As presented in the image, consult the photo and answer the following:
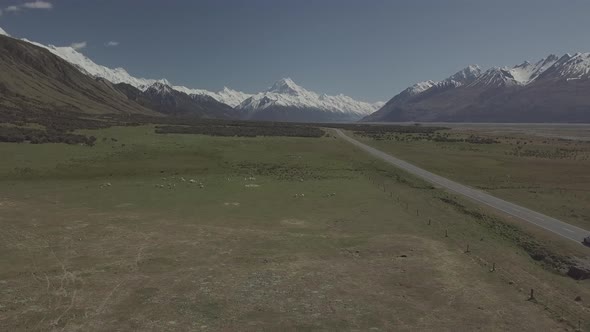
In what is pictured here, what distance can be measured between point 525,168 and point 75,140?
110 m

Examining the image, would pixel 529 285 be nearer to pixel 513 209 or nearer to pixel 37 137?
pixel 513 209

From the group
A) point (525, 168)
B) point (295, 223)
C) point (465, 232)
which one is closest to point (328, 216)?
point (295, 223)

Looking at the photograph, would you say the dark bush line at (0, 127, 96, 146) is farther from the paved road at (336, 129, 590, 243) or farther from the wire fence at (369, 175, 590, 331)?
the wire fence at (369, 175, 590, 331)

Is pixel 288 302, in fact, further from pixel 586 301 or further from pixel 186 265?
pixel 586 301

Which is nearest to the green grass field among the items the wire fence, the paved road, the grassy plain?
the wire fence

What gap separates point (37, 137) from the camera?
110m

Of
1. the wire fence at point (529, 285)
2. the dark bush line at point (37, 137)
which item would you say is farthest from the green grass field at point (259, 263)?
the dark bush line at point (37, 137)

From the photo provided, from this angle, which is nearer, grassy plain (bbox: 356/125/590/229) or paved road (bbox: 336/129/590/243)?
paved road (bbox: 336/129/590/243)

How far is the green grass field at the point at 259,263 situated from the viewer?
25797 mm

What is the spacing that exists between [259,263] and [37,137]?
99.1 meters

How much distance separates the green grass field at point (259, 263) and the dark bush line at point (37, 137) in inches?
1628

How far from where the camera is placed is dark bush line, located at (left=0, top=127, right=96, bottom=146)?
105 m

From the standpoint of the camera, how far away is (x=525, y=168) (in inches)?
3821

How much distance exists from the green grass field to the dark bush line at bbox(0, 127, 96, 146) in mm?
41360
